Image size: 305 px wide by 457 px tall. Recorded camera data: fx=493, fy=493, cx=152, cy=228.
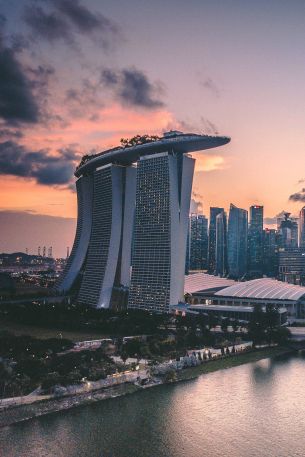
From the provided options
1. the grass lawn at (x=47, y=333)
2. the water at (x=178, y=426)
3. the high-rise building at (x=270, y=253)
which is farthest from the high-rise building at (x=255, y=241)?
the water at (x=178, y=426)

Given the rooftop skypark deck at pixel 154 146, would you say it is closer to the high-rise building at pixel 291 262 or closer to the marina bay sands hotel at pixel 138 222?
the marina bay sands hotel at pixel 138 222

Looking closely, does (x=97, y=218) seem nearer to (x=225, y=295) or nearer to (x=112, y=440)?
(x=225, y=295)

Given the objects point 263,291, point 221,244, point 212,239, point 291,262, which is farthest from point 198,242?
point 263,291

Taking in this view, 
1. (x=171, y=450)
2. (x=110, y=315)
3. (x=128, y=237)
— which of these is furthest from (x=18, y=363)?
(x=128, y=237)

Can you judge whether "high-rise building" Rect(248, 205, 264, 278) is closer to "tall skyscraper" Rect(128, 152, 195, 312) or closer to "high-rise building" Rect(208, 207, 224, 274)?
"high-rise building" Rect(208, 207, 224, 274)

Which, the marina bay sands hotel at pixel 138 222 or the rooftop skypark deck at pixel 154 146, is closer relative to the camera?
the rooftop skypark deck at pixel 154 146

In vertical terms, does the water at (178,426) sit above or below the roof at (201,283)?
below

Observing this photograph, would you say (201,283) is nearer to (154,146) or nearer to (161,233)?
(161,233)
